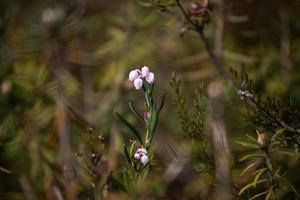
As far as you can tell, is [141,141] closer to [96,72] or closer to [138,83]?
[138,83]

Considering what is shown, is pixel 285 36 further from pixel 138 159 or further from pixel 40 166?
pixel 138 159

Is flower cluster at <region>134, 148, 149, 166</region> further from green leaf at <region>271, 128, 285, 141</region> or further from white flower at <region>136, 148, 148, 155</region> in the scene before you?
green leaf at <region>271, 128, 285, 141</region>

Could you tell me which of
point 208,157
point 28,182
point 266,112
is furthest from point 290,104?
point 28,182

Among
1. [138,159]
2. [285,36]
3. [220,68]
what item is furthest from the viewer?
[285,36]

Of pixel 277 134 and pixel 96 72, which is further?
pixel 96 72

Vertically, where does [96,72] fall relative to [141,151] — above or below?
below

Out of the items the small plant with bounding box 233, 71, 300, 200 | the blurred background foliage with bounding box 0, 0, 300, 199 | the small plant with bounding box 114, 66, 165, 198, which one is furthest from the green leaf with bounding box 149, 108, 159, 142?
the blurred background foliage with bounding box 0, 0, 300, 199

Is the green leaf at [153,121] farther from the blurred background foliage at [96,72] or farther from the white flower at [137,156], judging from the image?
the blurred background foliage at [96,72]

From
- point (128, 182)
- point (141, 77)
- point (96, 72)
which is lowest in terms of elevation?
point (96, 72)

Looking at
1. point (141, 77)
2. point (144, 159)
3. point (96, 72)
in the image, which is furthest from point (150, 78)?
point (96, 72)
